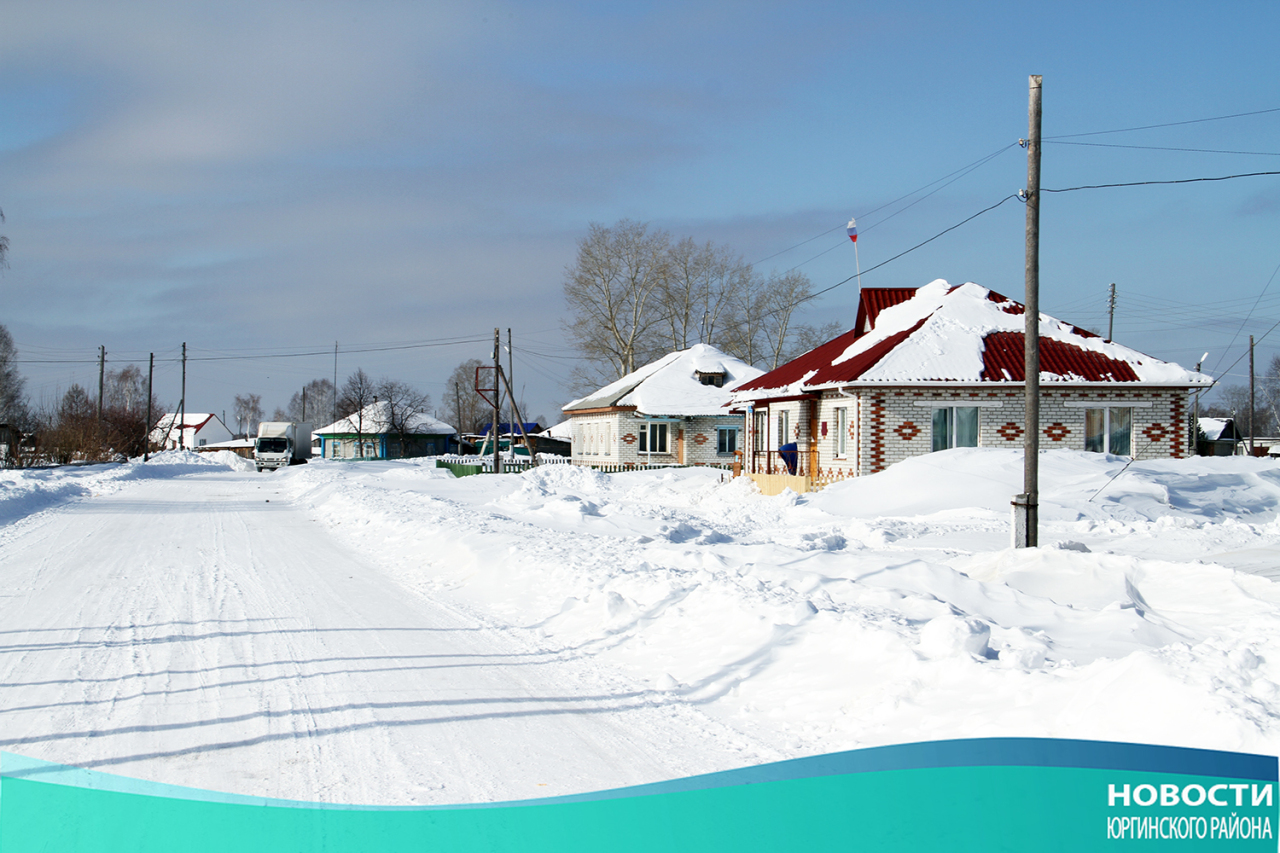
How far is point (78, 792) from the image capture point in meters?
4.61

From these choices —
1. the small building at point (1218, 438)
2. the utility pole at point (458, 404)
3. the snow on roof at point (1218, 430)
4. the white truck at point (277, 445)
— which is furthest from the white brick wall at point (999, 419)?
the utility pole at point (458, 404)

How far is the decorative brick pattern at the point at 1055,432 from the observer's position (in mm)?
26922

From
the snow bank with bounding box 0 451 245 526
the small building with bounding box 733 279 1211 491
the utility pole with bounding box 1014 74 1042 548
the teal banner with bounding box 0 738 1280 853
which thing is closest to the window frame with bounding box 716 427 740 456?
the small building with bounding box 733 279 1211 491

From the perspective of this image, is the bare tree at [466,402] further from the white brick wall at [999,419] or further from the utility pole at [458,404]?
the white brick wall at [999,419]

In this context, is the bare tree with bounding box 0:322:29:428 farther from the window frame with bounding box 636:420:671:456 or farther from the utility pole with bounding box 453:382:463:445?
the utility pole with bounding box 453:382:463:445

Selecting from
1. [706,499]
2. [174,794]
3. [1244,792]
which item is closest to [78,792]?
[174,794]

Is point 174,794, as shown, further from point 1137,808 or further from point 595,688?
point 1137,808

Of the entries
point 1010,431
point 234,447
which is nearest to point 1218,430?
point 1010,431

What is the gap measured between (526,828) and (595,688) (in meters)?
2.47

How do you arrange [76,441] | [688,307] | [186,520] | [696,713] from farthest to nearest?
1. [688,307]
2. [76,441]
3. [186,520]
4. [696,713]

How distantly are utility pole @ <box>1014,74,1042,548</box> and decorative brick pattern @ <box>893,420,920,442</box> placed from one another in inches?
500

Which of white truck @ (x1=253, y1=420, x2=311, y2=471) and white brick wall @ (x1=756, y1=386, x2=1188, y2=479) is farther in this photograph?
white truck @ (x1=253, y1=420, x2=311, y2=471)

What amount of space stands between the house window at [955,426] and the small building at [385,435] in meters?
72.4

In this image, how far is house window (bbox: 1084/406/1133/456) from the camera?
27.1 m
